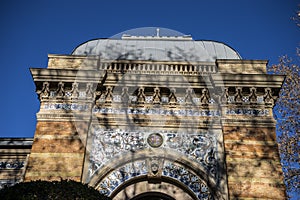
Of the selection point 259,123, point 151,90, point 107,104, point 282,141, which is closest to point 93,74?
point 107,104

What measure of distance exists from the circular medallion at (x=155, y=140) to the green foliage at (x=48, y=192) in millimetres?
3641

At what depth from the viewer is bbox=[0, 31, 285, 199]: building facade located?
11.1 metres

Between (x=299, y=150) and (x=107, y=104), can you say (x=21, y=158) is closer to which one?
(x=107, y=104)

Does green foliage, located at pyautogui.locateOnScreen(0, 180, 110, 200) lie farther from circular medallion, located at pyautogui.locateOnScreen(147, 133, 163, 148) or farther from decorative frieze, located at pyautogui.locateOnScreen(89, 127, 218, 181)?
circular medallion, located at pyautogui.locateOnScreen(147, 133, 163, 148)

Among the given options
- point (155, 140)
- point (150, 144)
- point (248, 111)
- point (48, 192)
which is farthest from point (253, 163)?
point (48, 192)

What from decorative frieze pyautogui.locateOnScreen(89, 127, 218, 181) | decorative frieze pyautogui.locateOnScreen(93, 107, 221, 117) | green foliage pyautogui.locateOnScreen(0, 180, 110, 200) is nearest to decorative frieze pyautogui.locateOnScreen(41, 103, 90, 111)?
decorative frieze pyautogui.locateOnScreen(93, 107, 221, 117)

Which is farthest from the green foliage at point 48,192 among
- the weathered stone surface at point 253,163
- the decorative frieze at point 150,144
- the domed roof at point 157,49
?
the domed roof at point 157,49

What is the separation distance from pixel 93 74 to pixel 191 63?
3138 millimetres

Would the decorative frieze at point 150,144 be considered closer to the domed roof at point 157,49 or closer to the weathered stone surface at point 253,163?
the weathered stone surface at point 253,163

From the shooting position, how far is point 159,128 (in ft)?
38.9

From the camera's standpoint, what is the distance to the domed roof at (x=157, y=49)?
14448mm

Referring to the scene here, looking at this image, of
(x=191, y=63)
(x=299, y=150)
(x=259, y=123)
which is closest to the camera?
(x=259, y=123)

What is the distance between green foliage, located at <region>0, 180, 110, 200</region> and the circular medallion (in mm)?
3641

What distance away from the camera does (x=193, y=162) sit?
11.3 metres
